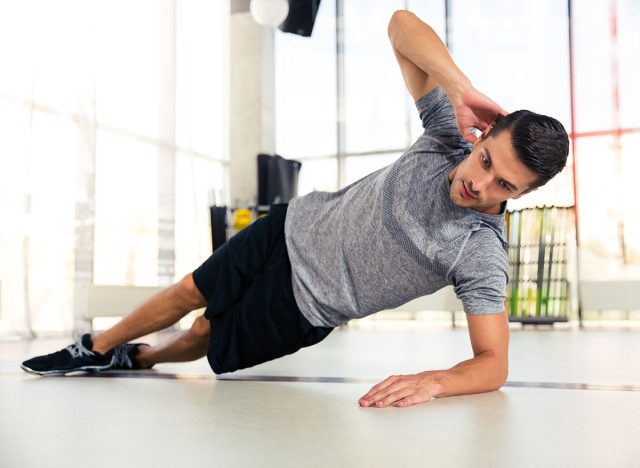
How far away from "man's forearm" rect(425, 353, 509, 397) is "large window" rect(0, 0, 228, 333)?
4243mm

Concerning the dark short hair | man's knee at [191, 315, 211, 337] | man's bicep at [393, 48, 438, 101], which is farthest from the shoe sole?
the dark short hair

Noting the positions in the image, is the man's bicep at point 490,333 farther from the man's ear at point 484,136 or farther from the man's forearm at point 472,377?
the man's ear at point 484,136

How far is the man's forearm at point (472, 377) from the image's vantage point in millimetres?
1646

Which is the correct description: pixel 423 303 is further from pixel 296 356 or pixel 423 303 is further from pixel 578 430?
pixel 578 430

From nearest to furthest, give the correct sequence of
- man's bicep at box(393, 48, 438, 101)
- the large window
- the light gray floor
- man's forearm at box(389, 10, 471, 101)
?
the light gray floor
man's forearm at box(389, 10, 471, 101)
man's bicep at box(393, 48, 438, 101)
the large window

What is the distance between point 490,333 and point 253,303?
2.41 ft

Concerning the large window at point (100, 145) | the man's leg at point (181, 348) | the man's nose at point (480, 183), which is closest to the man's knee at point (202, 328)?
the man's leg at point (181, 348)

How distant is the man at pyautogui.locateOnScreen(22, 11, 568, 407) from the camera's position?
161 cm

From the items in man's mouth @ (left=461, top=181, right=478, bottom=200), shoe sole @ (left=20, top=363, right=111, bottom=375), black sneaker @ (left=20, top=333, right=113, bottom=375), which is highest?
man's mouth @ (left=461, top=181, right=478, bottom=200)

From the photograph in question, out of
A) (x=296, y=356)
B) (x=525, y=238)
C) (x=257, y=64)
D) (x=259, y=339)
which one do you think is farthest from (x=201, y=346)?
(x=257, y=64)

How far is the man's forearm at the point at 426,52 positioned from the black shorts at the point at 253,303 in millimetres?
647

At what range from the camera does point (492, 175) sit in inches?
62.7

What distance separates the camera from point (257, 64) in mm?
8859

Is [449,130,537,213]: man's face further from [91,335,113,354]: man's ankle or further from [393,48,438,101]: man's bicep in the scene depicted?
[91,335,113,354]: man's ankle
